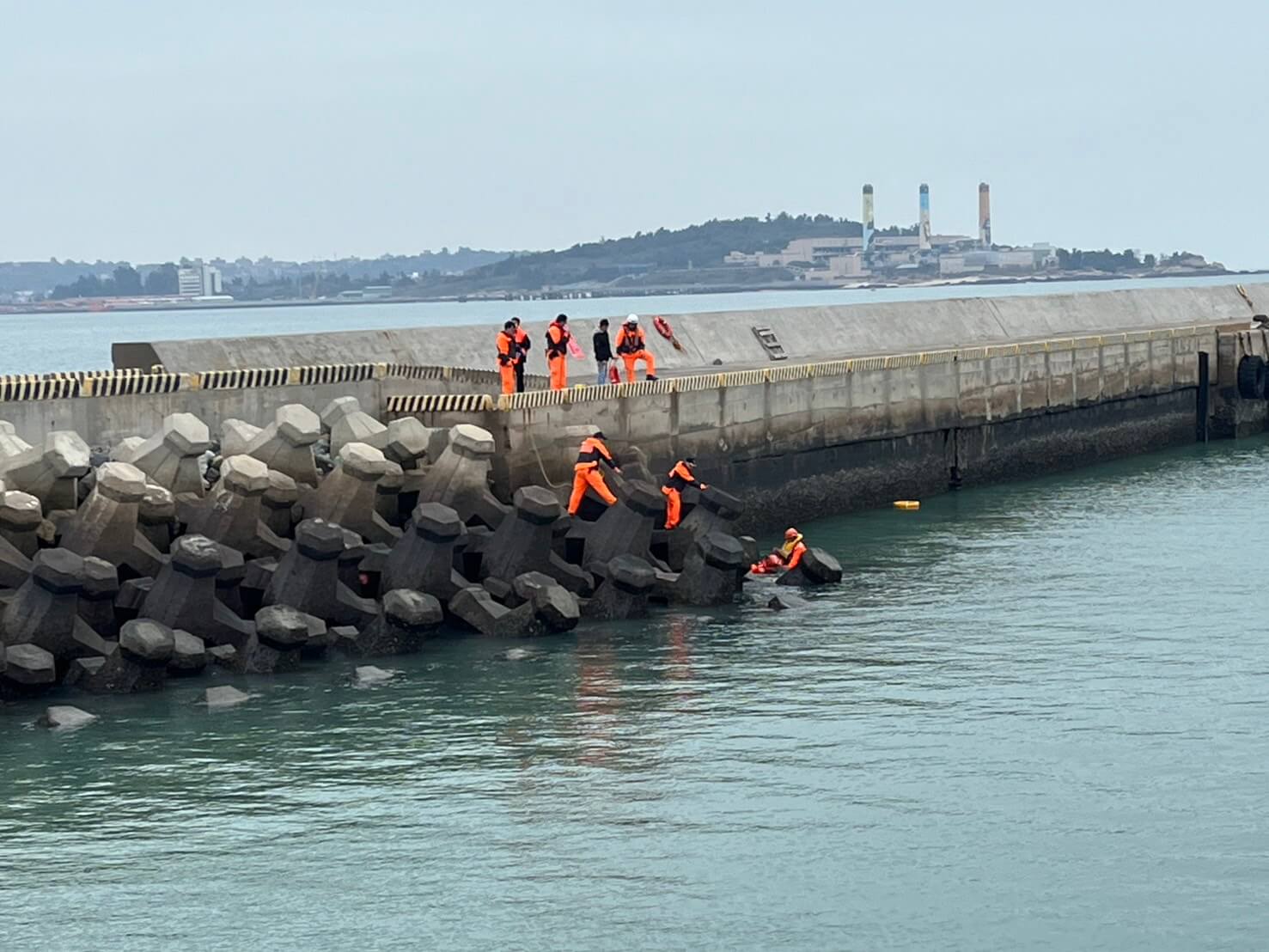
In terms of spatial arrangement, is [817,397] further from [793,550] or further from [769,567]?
[793,550]

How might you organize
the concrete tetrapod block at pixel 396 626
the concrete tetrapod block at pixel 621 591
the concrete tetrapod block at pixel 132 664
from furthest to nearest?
the concrete tetrapod block at pixel 621 591 < the concrete tetrapod block at pixel 396 626 < the concrete tetrapod block at pixel 132 664

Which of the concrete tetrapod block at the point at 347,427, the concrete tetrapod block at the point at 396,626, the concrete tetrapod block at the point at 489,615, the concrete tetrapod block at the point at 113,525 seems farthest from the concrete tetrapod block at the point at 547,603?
the concrete tetrapod block at the point at 113,525

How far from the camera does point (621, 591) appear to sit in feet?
93.8

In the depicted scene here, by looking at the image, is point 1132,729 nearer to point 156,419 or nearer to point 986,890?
point 986,890

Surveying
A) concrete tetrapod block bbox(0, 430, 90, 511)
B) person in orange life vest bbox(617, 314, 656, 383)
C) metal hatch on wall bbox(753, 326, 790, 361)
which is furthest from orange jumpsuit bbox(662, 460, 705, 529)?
metal hatch on wall bbox(753, 326, 790, 361)

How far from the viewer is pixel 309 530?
2600 centimetres

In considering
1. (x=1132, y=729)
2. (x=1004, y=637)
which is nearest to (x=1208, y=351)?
(x=1004, y=637)

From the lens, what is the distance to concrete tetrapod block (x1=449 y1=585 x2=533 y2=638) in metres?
27.1

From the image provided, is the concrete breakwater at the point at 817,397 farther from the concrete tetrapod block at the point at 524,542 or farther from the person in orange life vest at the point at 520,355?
the concrete tetrapod block at the point at 524,542

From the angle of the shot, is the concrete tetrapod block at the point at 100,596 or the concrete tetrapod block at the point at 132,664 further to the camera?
the concrete tetrapod block at the point at 100,596

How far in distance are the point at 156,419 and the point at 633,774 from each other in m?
13.7

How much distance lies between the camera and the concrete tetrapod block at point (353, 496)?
2866 centimetres

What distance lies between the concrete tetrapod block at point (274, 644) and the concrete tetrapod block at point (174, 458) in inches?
148

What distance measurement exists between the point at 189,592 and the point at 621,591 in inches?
248
